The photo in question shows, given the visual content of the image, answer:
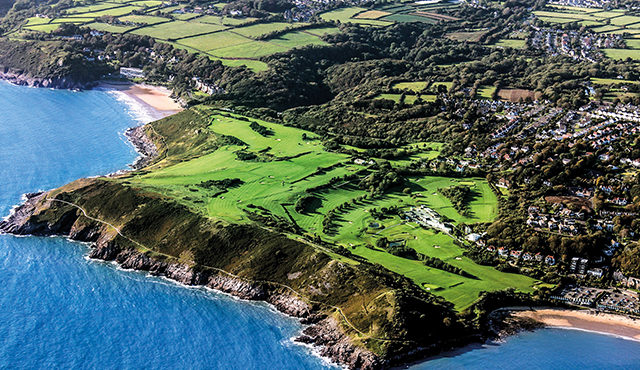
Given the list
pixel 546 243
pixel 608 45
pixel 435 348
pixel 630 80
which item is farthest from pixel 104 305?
pixel 608 45

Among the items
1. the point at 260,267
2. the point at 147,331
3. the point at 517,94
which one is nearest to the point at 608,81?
the point at 517,94

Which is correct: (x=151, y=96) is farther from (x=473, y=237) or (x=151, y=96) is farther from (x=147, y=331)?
(x=473, y=237)

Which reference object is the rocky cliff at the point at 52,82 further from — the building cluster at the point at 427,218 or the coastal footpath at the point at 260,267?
the building cluster at the point at 427,218

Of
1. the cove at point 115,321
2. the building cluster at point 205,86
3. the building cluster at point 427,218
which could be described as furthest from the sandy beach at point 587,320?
the building cluster at point 205,86

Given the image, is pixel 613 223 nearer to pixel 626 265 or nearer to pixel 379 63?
pixel 626 265

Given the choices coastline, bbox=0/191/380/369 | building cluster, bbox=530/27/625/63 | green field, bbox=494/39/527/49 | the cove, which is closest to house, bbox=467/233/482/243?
coastline, bbox=0/191/380/369

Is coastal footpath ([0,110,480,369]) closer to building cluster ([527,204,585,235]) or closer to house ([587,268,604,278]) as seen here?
house ([587,268,604,278])
